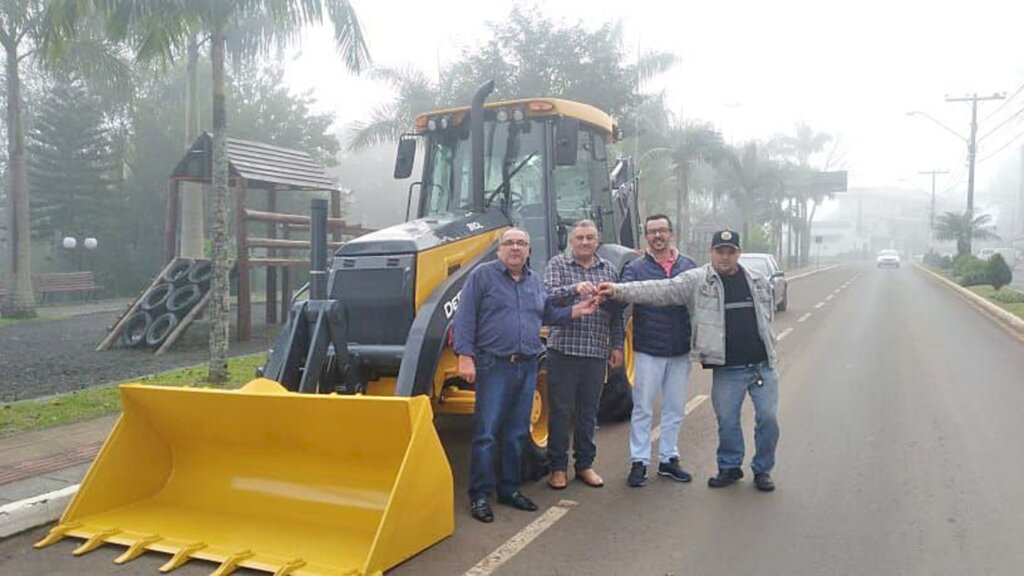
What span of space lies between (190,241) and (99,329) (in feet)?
8.52

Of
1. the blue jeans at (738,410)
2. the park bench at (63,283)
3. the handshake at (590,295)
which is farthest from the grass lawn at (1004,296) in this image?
the park bench at (63,283)

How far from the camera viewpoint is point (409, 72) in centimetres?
2678

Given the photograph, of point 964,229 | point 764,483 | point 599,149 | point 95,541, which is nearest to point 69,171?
point 599,149

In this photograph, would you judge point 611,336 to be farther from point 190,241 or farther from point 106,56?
point 106,56

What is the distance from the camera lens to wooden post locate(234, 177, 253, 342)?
43.9ft

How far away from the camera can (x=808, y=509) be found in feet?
17.8

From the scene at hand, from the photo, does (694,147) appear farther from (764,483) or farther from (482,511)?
(482,511)

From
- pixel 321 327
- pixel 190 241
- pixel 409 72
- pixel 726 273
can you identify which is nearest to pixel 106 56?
pixel 190 241

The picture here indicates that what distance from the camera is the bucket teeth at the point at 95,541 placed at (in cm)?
458

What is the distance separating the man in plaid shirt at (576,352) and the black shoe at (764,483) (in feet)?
3.57

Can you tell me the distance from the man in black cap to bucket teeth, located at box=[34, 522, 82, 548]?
11.9 ft

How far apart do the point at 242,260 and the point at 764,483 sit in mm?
9982

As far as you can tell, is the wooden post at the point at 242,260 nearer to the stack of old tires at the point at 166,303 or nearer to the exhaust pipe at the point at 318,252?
the stack of old tires at the point at 166,303

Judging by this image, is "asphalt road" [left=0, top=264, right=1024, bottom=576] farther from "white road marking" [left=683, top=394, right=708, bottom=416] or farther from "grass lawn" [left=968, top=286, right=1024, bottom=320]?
"grass lawn" [left=968, top=286, right=1024, bottom=320]
